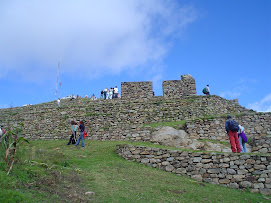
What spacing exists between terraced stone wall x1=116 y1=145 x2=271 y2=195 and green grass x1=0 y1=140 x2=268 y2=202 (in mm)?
439

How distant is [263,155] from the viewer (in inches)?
364

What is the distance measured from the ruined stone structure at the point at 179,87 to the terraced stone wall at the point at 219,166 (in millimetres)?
11458

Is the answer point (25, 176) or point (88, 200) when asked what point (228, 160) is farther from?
point (25, 176)

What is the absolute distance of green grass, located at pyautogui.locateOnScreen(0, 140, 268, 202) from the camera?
564 centimetres

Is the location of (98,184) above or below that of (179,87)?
below

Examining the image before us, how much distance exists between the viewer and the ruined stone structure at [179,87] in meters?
21.3

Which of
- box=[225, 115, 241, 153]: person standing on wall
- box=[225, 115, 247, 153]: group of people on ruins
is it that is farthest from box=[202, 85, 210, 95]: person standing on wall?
box=[225, 115, 241, 153]: person standing on wall

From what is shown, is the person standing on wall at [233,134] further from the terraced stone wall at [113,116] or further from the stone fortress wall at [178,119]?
the terraced stone wall at [113,116]

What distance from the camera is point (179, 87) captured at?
844 inches

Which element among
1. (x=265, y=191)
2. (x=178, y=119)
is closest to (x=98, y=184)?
(x=265, y=191)

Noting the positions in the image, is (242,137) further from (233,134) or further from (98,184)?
(98,184)

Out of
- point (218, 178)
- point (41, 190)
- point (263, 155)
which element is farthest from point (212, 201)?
point (41, 190)

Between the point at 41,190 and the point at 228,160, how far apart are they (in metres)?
7.35

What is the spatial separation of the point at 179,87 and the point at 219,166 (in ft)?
41.5
